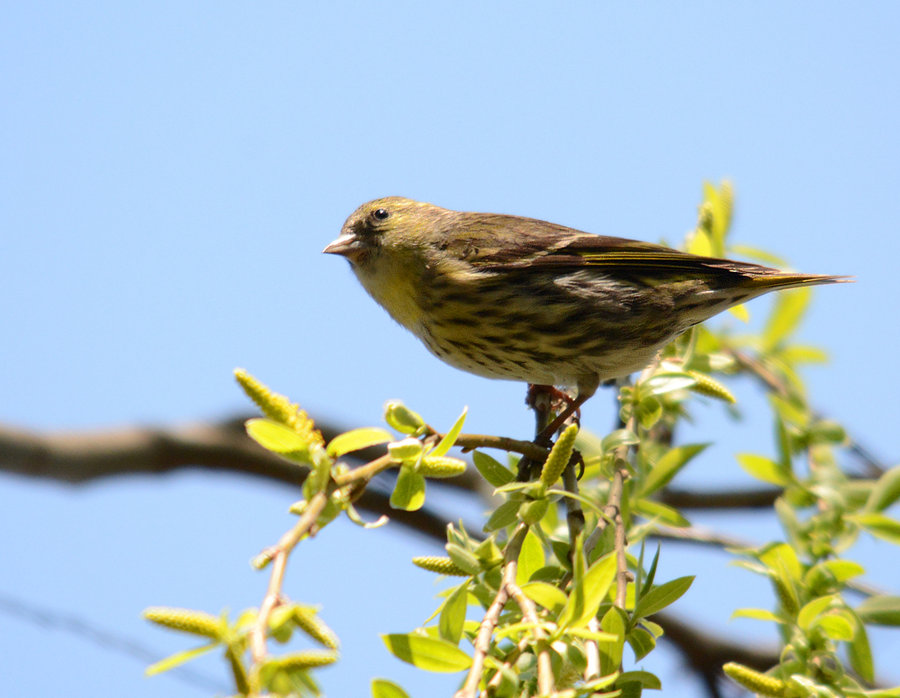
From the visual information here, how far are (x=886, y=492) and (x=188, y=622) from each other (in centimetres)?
259

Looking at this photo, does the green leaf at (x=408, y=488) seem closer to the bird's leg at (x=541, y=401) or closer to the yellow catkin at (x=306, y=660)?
the yellow catkin at (x=306, y=660)

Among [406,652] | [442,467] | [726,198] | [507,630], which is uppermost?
[726,198]

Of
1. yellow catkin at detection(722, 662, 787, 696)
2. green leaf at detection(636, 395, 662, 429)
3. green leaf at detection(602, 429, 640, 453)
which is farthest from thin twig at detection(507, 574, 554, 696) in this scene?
green leaf at detection(636, 395, 662, 429)

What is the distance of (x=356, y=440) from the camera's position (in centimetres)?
192

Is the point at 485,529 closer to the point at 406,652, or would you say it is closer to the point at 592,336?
the point at 406,652

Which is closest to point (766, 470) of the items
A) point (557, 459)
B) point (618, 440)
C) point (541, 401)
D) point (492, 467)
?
point (618, 440)

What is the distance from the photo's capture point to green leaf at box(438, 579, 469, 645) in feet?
6.47

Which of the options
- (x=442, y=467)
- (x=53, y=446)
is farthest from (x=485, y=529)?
(x=53, y=446)

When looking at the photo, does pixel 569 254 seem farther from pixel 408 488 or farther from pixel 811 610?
pixel 408 488

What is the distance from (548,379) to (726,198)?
3.61 feet

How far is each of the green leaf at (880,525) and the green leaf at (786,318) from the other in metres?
1.39

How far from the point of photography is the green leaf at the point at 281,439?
179 cm

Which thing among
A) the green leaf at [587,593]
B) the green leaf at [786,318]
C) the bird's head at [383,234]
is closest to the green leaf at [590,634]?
the green leaf at [587,593]

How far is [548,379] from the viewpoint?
4.26 m
